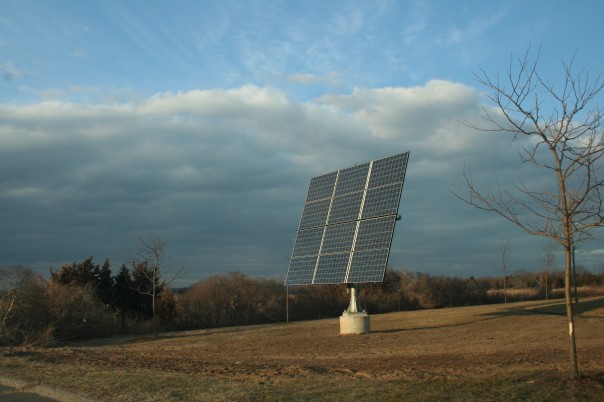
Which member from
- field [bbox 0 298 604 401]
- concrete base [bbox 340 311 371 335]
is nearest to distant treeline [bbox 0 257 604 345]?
field [bbox 0 298 604 401]

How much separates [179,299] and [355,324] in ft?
86.6

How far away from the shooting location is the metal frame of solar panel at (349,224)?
26.1 metres

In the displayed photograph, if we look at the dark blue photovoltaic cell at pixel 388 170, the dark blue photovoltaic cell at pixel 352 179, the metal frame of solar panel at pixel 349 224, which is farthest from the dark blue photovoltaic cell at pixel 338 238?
the dark blue photovoltaic cell at pixel 388 170

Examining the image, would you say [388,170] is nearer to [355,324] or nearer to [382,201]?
[382,201]

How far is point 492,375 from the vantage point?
12.5 m

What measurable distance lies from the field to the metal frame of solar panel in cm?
308

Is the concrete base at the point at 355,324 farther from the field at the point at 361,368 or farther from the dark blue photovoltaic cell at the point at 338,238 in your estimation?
the dark blue photovoltaic cell at the point at 338,238

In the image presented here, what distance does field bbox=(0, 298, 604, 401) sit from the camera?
34.6 ft

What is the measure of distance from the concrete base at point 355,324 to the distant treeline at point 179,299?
1325 cm

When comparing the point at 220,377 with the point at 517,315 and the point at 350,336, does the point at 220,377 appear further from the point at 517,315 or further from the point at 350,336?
the point at 517,315

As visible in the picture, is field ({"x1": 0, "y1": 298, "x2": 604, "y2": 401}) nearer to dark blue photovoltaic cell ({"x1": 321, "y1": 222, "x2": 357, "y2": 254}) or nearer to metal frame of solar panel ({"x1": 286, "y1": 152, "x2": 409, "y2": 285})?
metal frame of solar panel ({"x1": 286, "y1": 152, "x2": 409, "y2": 285})

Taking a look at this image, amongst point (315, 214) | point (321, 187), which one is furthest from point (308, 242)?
point (321, 187)

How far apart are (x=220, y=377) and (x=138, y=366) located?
4.25 meters

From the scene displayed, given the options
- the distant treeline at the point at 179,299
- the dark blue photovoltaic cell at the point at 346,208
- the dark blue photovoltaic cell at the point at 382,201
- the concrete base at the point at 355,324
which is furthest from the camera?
the distant treeline at the point at 179,299
